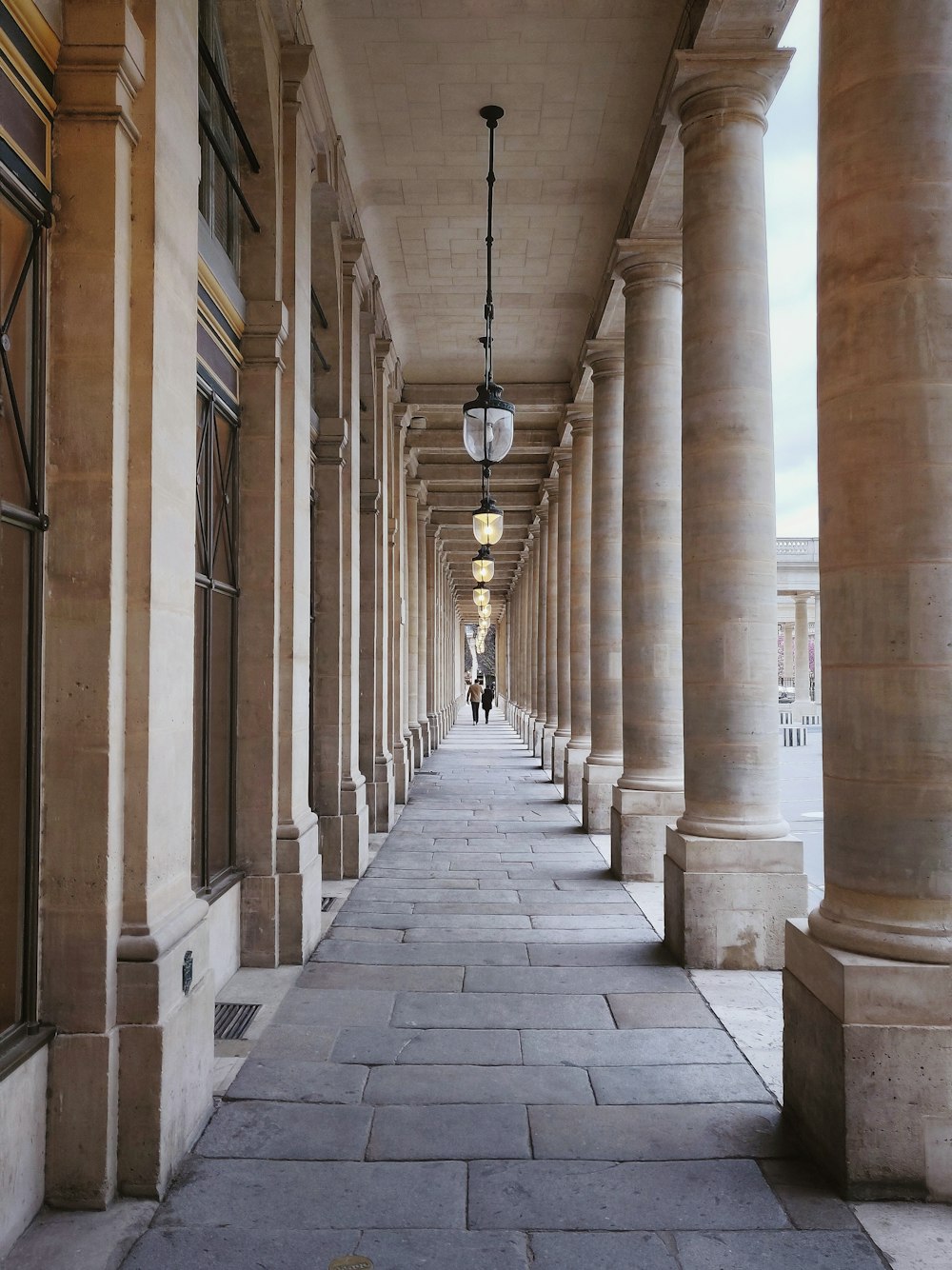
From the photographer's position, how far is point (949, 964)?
14.3ft

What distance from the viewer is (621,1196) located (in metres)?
4.30

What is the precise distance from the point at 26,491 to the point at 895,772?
4246 millimetres

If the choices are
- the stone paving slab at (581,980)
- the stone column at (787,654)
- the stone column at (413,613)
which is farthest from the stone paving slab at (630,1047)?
the stone column at (787,654)

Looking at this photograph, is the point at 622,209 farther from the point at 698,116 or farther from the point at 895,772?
the point at 895,772

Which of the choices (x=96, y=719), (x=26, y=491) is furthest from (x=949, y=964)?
(x=26, y=491)

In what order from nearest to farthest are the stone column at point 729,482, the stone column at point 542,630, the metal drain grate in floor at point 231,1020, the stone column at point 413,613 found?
the metal drain grate in floor at point 231,1020 < the stone column at point 729,482 < the stone column at point 413,613 < the stone column at point 542,630

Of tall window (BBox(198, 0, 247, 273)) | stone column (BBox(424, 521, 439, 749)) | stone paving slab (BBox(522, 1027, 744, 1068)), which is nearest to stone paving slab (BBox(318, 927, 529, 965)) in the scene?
stone paving slab (BBox(522, 1027, 744, 1068))

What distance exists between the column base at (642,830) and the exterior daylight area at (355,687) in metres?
0.06

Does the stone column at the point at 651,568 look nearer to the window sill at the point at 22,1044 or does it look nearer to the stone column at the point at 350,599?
the stone column at the point at 350,599

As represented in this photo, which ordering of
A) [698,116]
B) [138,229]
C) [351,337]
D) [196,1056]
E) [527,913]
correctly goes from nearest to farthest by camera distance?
1. [138,229]
2. [196,1056]
3. [698,116]
4. [527,913]
5. [351,337]

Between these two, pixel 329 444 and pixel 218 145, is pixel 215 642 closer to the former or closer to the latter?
pixel 218 145

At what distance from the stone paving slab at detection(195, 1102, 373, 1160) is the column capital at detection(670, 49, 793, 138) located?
8124mm

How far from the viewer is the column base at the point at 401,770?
17.3 metres

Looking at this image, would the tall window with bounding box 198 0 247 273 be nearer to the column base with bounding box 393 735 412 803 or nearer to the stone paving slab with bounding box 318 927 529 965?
the stone paving slab with bounding box 318 927 529 965
